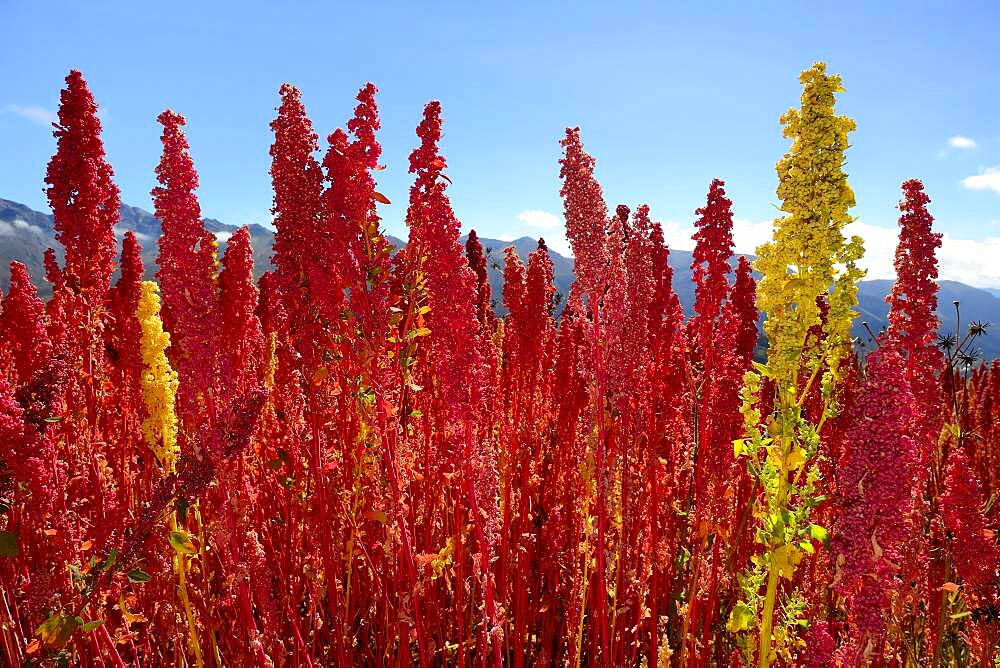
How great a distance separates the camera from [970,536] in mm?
2777

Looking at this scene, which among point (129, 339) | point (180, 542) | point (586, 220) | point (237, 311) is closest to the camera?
point (180, 542)

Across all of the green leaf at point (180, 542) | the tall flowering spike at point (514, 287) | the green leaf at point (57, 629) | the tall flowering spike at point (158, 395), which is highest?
the tall flowering spike at point (514, 287)

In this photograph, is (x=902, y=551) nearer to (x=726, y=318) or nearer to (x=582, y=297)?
(x=726, y=318)

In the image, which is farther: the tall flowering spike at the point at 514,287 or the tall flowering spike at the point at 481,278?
the tall flowering spike at the point at 481,278

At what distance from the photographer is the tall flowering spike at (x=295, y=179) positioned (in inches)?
83.4

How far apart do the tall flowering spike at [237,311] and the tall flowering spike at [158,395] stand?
452 millimetres

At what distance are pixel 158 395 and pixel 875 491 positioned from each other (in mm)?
3017

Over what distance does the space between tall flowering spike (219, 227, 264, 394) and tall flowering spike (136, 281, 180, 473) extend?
1.48ft

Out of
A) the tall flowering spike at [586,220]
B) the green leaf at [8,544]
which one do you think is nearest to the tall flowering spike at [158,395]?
the green leaf at [8,544]

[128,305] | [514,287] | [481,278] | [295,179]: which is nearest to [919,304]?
[514,287]

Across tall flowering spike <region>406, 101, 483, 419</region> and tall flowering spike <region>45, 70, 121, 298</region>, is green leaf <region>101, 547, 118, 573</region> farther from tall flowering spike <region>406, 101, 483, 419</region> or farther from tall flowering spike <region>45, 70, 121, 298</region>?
tall flowering spike <region>45, 70, 121, 298</region>

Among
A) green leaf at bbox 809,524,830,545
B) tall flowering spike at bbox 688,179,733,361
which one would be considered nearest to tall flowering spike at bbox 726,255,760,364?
tall flowering spike at bbox 688,179,733,361

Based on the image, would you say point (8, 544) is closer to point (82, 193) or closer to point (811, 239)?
point (82, 193)

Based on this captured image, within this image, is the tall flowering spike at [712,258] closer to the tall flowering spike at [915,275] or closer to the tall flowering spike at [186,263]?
the tall flowering spike at [915,275]
